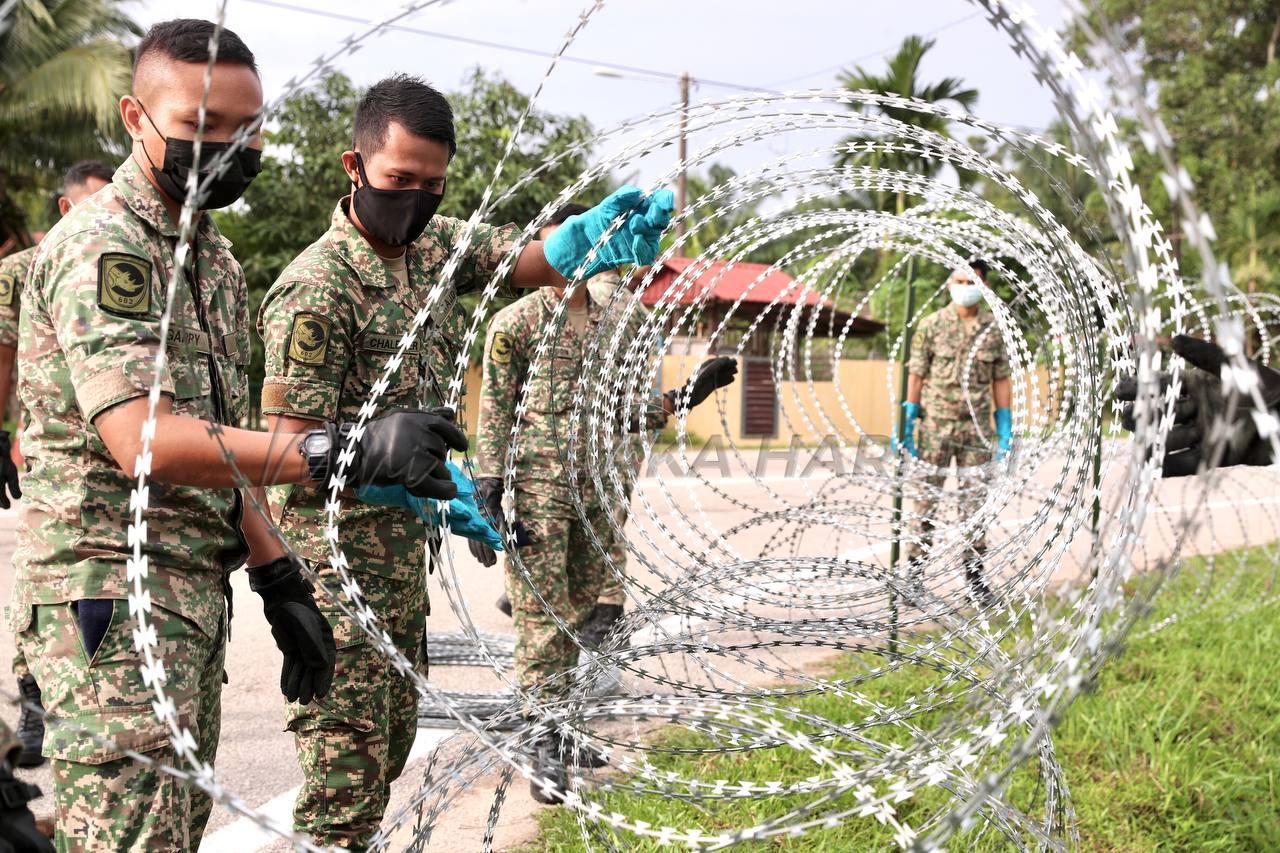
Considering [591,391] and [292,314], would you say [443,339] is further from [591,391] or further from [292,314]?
[591,391]

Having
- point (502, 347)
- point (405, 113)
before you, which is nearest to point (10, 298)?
point (502, 347)

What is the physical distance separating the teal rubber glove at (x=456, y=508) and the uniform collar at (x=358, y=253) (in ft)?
1.58

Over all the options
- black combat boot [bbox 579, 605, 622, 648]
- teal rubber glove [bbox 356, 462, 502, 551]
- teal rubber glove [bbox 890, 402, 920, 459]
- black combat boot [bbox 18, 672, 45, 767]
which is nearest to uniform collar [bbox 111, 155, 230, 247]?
teal rubber glove [bbox 356, 462, 502, 551]

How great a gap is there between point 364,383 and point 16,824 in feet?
4.35

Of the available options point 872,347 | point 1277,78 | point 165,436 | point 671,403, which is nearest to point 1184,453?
point 165,436

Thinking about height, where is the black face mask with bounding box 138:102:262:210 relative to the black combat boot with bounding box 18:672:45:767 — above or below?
above

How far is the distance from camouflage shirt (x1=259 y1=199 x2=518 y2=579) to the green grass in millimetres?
864

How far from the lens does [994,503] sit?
3570mm

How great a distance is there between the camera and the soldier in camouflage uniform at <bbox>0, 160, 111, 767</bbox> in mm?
3695

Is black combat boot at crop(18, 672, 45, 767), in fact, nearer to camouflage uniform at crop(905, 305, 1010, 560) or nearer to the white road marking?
the white road marking

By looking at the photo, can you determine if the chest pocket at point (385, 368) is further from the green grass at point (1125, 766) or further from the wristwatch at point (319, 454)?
the green grass at point (1125, 766)

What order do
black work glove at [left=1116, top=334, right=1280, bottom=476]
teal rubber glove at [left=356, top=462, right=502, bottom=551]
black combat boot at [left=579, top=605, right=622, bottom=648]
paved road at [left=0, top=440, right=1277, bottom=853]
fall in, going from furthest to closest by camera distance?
1. black combat boot at [left=579, top=605, right=622, bottom=648]
2. paved road at [left=0, top=440, right=1277, bottom=853]
3. teal rubber glove at [left=356, top=462, right=502, bottom=551]
4. black work glove at [left=1116, top=334, right=1280, bottom=476]

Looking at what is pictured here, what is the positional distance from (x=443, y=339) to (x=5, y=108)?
15656 mm

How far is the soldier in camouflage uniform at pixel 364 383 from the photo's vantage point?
2.39m
